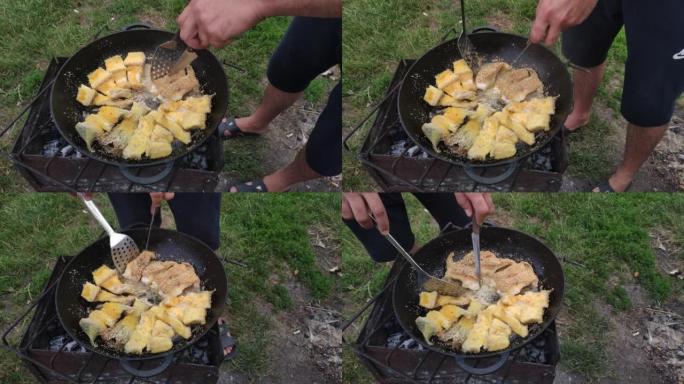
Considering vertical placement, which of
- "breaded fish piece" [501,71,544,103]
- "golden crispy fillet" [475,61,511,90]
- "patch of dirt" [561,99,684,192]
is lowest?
"patch of dirt" [561,99,684,192]

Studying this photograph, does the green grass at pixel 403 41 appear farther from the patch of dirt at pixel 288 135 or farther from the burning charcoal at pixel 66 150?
the burning charcoal at pixel 66 150

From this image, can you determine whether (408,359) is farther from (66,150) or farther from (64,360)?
(66,150)

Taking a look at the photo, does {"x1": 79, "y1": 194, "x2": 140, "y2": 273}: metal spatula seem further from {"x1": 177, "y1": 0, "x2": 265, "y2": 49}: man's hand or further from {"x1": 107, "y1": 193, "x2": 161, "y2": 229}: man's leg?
{"x1": 177, "y1": 0, "x2": 265, "y2": 49}: man's hand

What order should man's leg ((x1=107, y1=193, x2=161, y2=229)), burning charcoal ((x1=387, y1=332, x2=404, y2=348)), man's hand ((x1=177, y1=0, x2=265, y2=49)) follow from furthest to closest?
burning charcoal ((x1=387, y1=332, x2=404, y2=348)) < man's leg ((x1=107, y1=193, x2=161, y2=229)) < man's hand ((x1=177, y1=0, x2=265, y2=49))

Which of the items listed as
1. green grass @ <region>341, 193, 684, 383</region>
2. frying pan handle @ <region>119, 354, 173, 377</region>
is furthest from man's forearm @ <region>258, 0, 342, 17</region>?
frying pan handle @ <region>119, 354, 173, 377</region>

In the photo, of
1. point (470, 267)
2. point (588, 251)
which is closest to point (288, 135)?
point (470, 267)

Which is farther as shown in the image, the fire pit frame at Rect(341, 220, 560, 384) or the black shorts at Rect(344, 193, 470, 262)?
the fire pit frame at Rect(341, 220, 560, 384)
